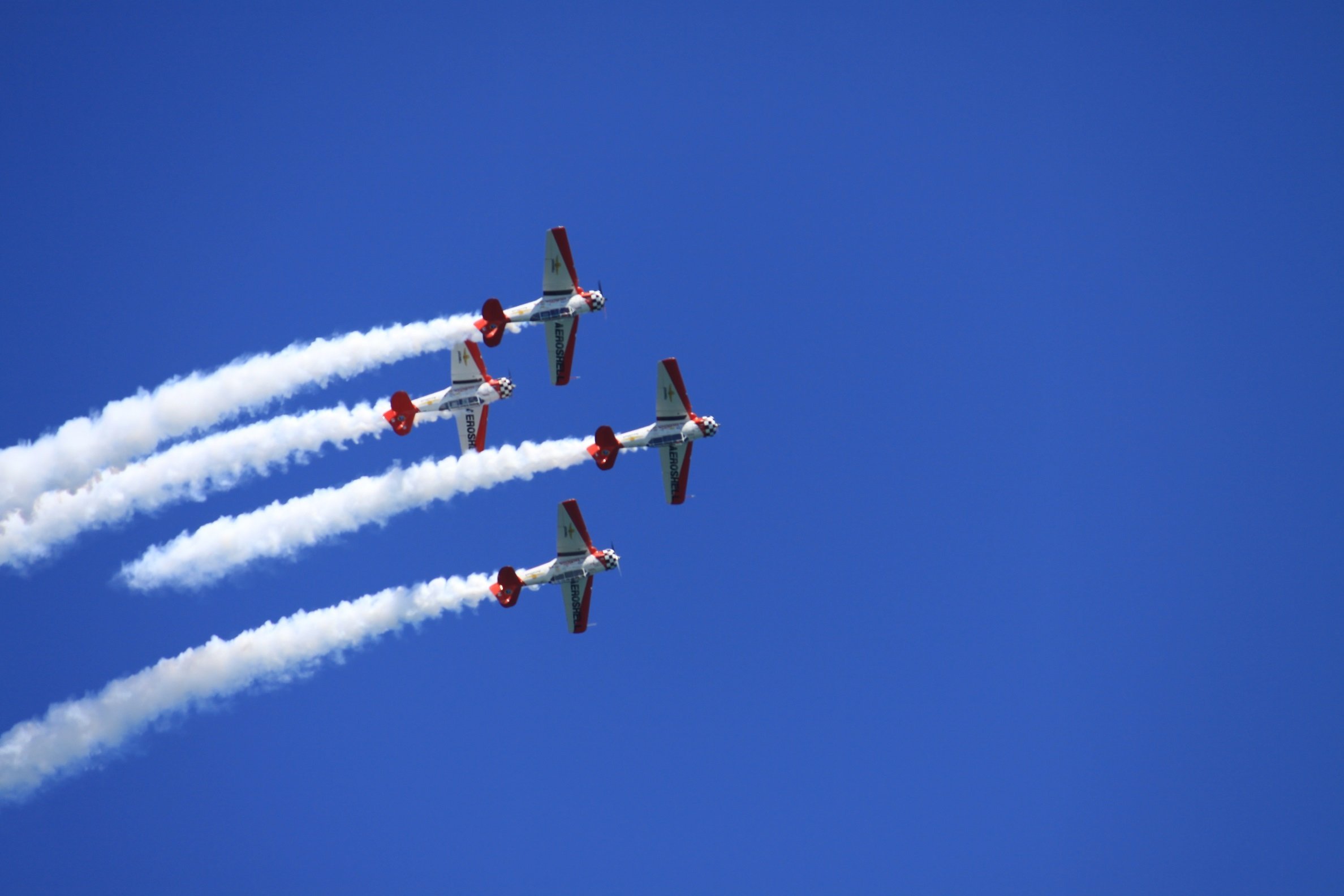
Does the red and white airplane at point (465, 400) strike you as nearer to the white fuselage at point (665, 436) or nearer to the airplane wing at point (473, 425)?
the airplane wing at point (473, 425)

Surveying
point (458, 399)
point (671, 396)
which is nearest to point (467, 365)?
→ point (458, 399)

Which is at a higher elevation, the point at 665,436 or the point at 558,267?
the point at 558,267

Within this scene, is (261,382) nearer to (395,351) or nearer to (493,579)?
(395,351)

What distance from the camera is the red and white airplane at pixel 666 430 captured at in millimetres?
83562

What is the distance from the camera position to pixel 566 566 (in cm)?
8331

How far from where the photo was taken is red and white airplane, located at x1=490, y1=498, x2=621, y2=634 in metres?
82.8

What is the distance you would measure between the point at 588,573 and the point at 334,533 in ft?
35.4

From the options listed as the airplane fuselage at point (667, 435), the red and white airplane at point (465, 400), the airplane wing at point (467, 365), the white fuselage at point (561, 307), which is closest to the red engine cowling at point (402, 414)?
the red and white airplane at point (465, 400)

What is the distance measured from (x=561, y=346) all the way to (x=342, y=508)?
11.4 meters

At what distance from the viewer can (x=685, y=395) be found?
83.9 meters

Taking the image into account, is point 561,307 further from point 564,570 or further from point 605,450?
point 564,570

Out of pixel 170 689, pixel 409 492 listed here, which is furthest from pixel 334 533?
pixel 170 689

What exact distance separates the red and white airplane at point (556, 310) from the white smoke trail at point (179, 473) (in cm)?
505

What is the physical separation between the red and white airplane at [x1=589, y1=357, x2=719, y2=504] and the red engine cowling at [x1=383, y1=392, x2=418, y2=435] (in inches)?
310
